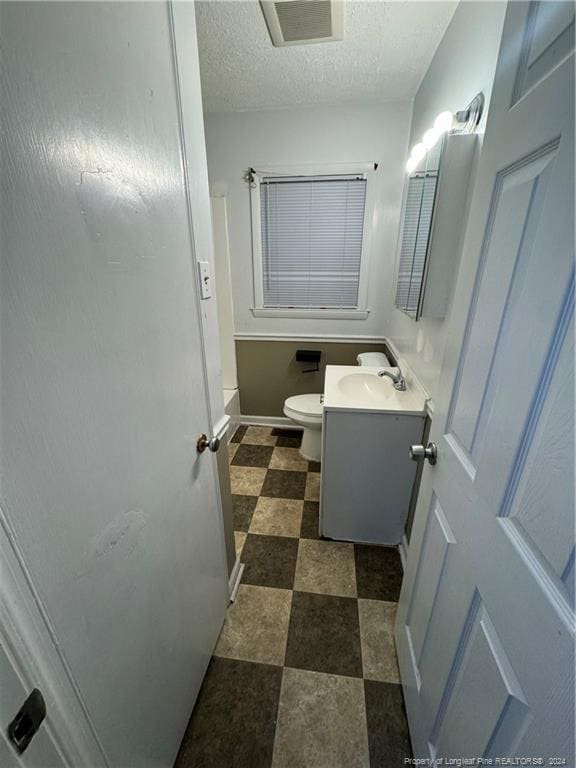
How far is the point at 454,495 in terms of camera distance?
29.3 inches

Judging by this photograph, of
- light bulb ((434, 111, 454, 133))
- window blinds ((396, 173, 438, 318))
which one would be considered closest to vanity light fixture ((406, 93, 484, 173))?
light bulb ((434, 111, 454, 133))

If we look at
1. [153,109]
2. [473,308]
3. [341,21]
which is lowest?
[473,308]

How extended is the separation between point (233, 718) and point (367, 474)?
3.43ft

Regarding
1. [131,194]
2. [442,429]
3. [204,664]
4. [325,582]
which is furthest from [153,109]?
[325,582]

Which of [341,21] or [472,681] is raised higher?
[341,21]

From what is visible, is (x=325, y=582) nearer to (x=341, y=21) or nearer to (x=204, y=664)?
(x=204, y=664)

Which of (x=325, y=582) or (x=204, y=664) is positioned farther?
(x=325, y=582)

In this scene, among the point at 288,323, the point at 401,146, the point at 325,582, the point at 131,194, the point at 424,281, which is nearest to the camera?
the point at 131,194

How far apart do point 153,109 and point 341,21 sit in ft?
4.24

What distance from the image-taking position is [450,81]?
130 centimetres

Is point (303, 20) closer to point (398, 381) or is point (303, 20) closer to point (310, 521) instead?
point (398, 381)

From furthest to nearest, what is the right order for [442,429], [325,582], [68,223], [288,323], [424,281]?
[288,323] → [325,582] → [424,281] → [442,429] → [68,223]

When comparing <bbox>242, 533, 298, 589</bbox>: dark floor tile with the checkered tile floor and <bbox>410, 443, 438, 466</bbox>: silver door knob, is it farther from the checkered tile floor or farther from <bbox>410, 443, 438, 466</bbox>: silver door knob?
<bbox>410, 443, 438, 466</bbox>: silver door knob

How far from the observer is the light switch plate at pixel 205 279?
886mm
